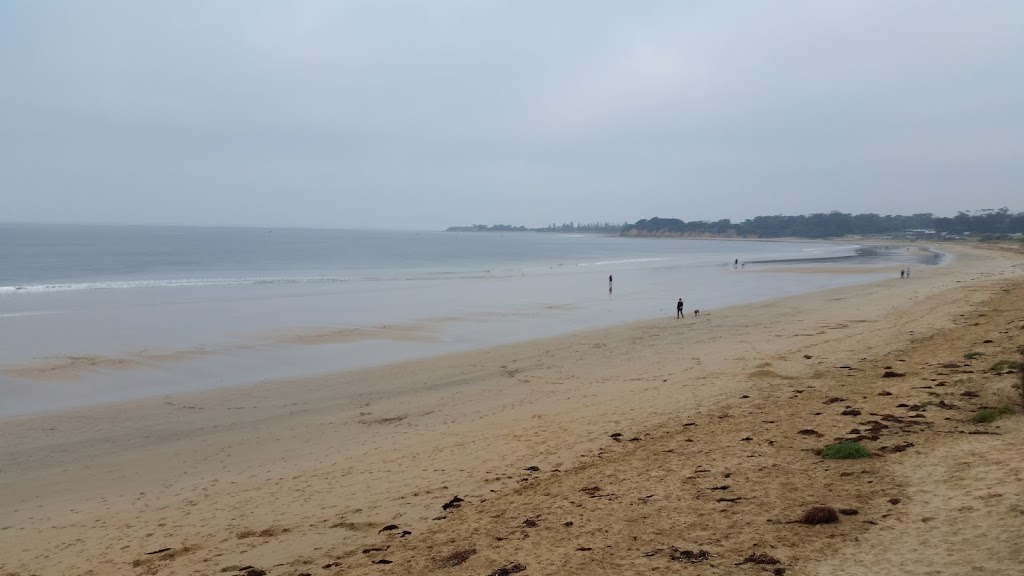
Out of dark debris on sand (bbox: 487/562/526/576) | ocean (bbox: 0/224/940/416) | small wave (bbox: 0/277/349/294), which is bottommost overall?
ocean (bbox: 0/224/940/416)

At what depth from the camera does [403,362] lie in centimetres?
2095

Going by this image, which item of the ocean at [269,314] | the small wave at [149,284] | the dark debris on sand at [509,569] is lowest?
the ocean at [269,314]

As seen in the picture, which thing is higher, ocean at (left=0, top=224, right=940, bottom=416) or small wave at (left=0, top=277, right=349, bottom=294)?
small wave at (left=0, top=277, right=349, bottom=294)

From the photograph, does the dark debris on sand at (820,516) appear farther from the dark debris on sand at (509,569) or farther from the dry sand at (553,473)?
the dark debris on sand at (509,569)

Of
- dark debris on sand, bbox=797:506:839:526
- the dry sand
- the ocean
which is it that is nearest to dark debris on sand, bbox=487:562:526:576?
the dry sand

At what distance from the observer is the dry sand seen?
618 cm

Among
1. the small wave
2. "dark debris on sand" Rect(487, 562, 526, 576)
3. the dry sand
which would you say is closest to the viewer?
"dark debris on sand" Rect(487, 562, 526, 576)

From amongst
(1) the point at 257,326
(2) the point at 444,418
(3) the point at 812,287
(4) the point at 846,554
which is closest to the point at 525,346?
(2) the point at 444,418

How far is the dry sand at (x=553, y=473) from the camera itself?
20.3 ft

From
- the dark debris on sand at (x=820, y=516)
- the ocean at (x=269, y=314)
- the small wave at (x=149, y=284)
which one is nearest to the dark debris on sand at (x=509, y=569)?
the dark debris on sand at (x=820, y=516)

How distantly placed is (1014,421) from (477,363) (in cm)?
1410

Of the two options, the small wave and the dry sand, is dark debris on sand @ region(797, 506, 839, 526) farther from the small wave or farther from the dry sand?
the small wave

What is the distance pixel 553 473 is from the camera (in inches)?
361

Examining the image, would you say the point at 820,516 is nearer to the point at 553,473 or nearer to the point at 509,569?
the point at 509,569
